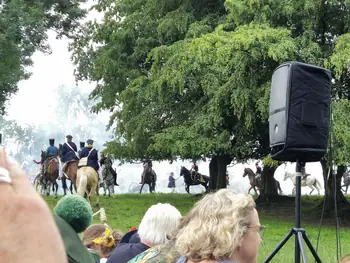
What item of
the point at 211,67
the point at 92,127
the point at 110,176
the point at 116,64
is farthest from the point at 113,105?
the point at 92,127

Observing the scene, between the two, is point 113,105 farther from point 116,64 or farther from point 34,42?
point 34,42

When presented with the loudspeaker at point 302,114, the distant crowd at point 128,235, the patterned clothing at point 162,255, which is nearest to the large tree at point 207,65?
the loudspeaker at point 302,114

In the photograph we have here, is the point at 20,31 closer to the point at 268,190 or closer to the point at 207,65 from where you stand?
the point at 207,65

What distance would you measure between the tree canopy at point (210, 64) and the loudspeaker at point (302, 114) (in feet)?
35.4

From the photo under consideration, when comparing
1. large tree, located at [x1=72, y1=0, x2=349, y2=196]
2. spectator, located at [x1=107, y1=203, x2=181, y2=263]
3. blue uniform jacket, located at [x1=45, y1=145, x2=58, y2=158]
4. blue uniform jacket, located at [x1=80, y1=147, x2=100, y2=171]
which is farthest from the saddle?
spectator, located at [x1=107, y1=203, x2=181, y2=263]

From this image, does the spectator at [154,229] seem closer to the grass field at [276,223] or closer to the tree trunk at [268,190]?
the grass field at [276,223]

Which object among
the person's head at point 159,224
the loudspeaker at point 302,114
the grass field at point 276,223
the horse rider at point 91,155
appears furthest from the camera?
the horse rider at point 91,155

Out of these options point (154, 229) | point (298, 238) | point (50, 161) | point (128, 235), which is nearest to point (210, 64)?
point (50, 161)

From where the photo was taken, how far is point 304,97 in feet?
19.3

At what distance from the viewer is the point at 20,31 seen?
69.3ft

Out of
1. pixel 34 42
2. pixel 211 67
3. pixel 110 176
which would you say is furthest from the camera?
pixel 110 176

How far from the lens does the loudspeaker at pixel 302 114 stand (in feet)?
18.9

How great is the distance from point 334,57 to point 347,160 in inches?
92.7

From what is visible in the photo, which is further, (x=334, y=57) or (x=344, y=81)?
(x=344, y=81)
